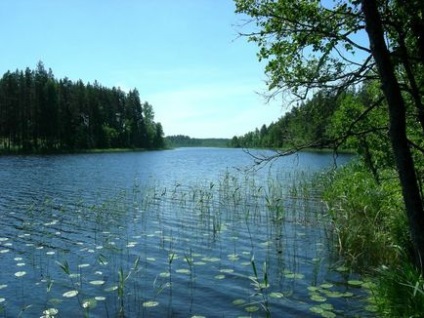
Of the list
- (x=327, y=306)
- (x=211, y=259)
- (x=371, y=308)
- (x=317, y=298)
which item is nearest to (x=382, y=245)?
(x=317, y=298)

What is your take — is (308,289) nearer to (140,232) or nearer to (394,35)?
(394,35)

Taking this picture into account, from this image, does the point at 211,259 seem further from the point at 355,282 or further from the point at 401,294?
the point at 401,294

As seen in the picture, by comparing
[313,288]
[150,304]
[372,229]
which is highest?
[372,229]

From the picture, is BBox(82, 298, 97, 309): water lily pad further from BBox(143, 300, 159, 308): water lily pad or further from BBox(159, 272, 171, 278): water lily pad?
BBox(159, 272, 171, 278): water lily pad

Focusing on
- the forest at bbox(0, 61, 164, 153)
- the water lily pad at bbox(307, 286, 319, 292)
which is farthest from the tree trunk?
the forest at bbox(0, 61, 164, 153)

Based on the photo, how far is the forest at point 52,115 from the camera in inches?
3533

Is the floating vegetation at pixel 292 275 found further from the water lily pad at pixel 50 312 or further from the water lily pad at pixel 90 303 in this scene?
the water lily pad at pixel 50 312

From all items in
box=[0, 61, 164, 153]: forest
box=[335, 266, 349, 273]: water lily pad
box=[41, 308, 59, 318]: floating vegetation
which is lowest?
box=[41, 308, 59, 318]: floating vegetation

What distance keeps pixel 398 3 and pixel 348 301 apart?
19.6 ft

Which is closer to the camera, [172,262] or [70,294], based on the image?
[70,294]

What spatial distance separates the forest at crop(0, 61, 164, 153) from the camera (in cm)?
8975

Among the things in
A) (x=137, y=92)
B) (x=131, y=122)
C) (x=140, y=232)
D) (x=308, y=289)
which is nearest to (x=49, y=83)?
(x=131, y=122)

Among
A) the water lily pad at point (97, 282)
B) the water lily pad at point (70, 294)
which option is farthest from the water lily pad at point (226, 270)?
the water lily pad at point (70, 294)

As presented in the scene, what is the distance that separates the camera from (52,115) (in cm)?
A: 9225
